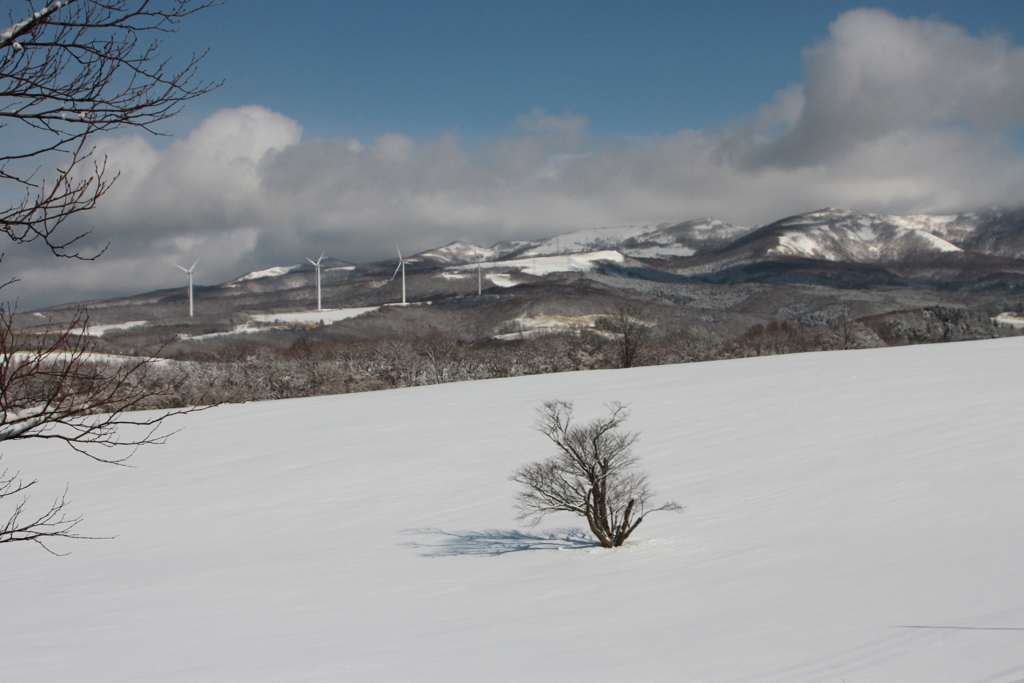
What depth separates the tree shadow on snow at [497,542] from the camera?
11.8m

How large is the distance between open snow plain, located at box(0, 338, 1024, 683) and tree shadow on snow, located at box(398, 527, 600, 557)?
7 cm

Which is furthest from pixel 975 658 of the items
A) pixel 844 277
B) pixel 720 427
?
pixel 844 277

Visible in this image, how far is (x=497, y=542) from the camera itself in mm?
12328

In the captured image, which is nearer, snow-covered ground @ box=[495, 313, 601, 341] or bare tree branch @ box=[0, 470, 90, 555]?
bare tree branch @ box=[0, 470, 90, 555]

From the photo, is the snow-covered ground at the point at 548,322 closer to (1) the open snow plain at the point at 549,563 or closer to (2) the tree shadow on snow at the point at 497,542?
(1) the open snow plain at the point at 549,563

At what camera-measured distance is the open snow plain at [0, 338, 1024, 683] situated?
259 inches

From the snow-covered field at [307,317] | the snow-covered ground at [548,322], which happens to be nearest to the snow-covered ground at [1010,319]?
the snow-covered ground at [548,322]

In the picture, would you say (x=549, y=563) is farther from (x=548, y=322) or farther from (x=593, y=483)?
(x=548, y=322)

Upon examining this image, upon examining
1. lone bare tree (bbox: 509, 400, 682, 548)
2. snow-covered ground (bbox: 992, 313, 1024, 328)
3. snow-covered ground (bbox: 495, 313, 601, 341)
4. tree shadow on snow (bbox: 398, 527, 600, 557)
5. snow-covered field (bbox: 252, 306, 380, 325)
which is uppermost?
snow-covered field (bbox: 252, 306, 380, 325)

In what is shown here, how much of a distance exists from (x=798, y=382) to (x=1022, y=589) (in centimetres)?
2336

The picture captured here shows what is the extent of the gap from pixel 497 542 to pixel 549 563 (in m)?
1.84

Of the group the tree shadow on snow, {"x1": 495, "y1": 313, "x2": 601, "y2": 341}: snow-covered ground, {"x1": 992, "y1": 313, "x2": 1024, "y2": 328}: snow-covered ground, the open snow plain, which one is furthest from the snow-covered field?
the tree shadow on snow

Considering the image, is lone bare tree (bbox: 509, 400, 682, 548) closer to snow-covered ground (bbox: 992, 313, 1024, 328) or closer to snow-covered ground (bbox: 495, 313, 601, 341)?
snow-covered ground (bbox: 495, 313, 601, 341)

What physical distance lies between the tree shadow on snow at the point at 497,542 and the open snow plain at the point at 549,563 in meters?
0.07
